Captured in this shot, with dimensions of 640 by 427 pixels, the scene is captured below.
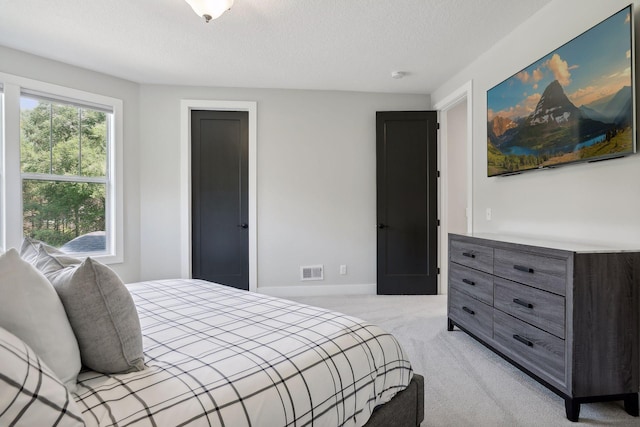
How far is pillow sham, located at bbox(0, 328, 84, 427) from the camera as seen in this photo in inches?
23.8

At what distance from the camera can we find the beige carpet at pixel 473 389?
1727mm

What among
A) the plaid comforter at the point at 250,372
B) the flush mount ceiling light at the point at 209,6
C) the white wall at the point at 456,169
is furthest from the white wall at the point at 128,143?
the white wall at the point at 456,169

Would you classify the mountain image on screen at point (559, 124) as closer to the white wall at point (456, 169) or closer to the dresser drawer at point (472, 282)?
the dresser drawer at point (472, 282)

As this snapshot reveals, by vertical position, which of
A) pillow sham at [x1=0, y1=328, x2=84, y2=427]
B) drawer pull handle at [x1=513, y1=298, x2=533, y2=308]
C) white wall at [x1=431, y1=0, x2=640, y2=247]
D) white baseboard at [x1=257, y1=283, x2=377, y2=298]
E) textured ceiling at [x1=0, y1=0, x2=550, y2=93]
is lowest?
white baseboard at [x1=257, y1=283, x2=377, y2=298]

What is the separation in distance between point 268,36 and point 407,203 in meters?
2.52

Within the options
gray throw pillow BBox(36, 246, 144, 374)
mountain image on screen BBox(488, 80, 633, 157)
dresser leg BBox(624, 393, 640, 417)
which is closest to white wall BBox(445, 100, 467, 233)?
mountain image on screen BBox(488, 80, 633, 157)

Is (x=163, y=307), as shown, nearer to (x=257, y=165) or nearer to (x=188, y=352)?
A: (x=188, y=352)

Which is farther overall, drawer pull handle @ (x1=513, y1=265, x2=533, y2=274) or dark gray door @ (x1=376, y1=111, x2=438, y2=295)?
dark gray door @ (x1=376, y1=111, x2=438, y2=295)

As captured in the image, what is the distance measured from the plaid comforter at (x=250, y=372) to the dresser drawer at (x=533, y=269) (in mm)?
978

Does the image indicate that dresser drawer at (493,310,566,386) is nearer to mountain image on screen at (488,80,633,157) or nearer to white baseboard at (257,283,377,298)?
mountain image on screen at (488,80,633,157)

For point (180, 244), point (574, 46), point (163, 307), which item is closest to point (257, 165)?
point (180, 244)

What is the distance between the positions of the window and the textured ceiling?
0.59 m

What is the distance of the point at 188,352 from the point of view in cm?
117

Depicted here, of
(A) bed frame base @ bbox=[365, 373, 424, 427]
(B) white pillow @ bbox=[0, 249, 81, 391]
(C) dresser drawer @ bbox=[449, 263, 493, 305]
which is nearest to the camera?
(B) white pillow @ bbox=[0, 249, 81, 391]
